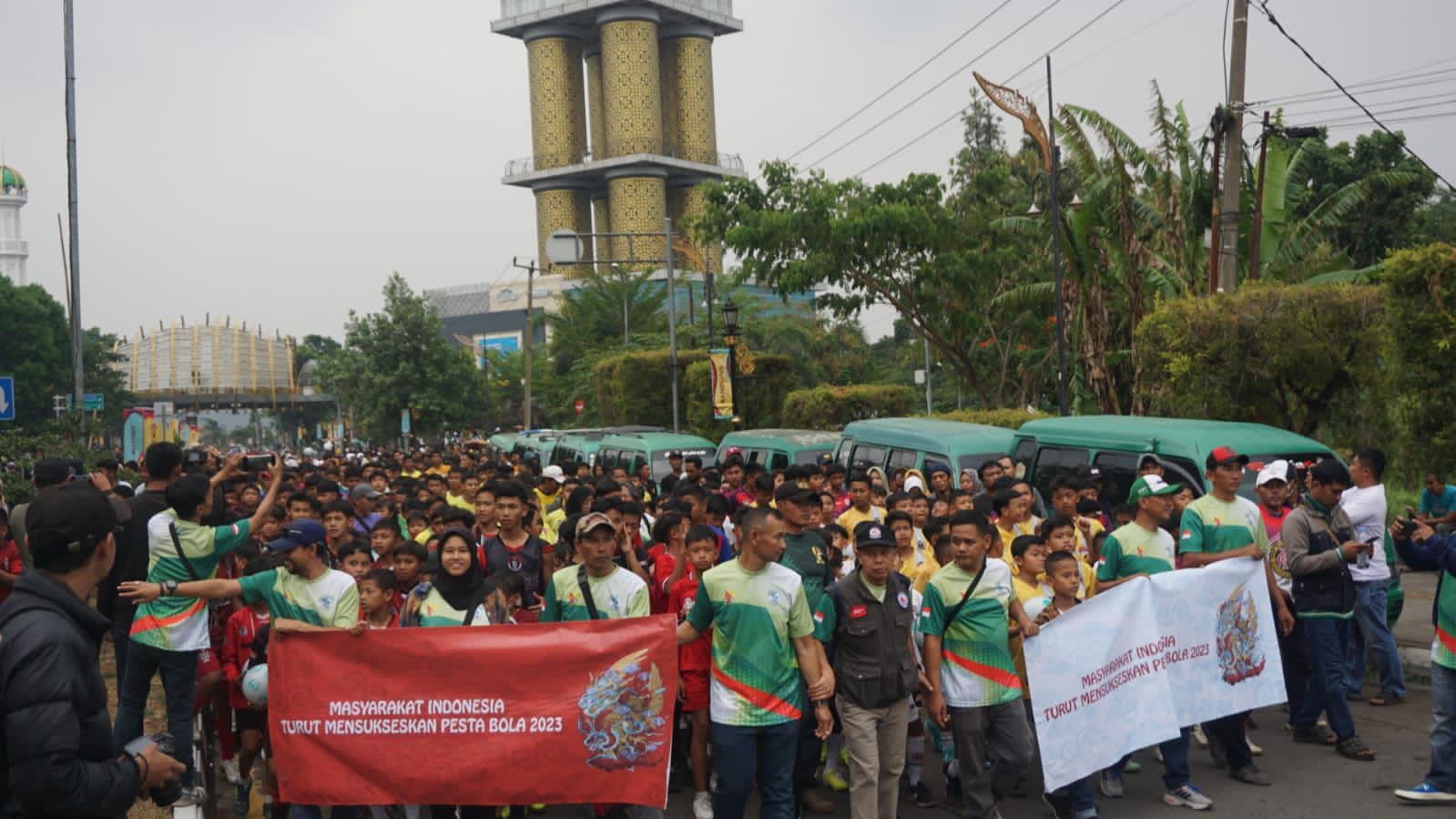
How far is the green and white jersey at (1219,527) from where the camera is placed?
789 cm

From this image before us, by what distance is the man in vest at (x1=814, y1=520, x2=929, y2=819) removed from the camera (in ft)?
20.5

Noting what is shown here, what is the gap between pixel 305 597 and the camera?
6742mm

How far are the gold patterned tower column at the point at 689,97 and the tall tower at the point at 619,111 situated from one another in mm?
67

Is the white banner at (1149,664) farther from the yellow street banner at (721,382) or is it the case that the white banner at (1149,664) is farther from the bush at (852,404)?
the bush at (852,404)

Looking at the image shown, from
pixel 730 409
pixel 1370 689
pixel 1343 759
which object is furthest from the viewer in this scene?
pixel 730 409

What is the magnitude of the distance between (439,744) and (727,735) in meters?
1.44

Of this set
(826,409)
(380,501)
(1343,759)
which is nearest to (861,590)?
(1343,759)

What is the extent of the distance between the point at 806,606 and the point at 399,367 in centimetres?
5243

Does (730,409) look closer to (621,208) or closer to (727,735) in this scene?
(727,735)

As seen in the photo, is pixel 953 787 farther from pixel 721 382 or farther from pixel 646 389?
Result: pixel 646 389

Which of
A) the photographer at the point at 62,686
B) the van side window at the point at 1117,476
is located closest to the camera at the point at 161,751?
the photographer at the point at 62,686

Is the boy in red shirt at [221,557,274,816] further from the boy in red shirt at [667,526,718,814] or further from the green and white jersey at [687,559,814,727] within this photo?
the green and white jersey at [687,559,814,727]

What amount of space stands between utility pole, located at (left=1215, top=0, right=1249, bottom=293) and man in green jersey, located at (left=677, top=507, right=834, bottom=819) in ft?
44.4

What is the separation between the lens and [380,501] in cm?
1224
